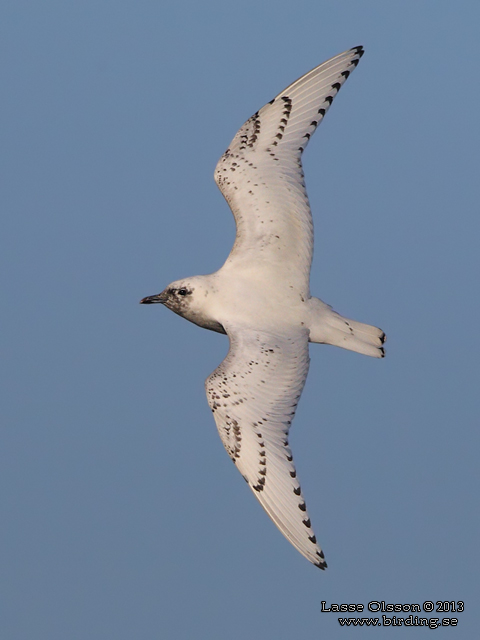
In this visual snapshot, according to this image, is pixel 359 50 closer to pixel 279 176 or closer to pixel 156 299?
pixel 279 176

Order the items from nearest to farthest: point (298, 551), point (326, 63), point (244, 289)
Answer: point (298, 551)
point (244, 289)
point (326, 63)

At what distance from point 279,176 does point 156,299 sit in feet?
6.17

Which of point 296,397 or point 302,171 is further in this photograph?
point 302,171

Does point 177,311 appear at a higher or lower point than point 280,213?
lower

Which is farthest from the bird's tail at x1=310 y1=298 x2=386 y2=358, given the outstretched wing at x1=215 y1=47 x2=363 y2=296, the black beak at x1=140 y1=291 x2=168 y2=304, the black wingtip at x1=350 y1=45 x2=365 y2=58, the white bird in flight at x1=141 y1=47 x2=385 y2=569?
the black wingtip at x1=350 y1=45 x2=365 y2=58

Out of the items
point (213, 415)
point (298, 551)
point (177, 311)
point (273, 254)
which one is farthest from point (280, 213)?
point (298, 551)

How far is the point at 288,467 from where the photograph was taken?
10.5 m

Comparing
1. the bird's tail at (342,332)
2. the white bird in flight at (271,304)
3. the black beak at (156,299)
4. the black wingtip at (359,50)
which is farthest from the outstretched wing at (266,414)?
the black wingtip at (359,50)

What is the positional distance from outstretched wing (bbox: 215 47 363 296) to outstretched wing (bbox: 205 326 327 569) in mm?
803

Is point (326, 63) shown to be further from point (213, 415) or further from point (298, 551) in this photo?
point (298, 551)

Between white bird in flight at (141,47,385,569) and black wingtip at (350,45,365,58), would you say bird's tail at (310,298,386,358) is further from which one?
black wingtip at (350,45,365,58)

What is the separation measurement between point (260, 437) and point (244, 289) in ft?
5.13

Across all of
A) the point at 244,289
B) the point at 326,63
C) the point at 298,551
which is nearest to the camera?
the point at 298,551

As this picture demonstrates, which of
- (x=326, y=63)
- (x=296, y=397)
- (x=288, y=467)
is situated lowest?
(x=288, y=467)
